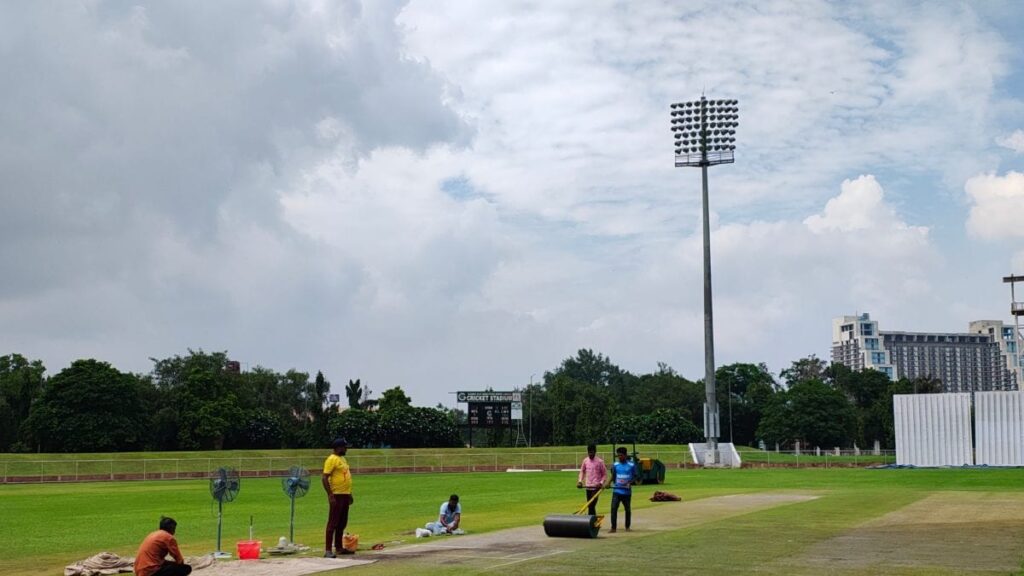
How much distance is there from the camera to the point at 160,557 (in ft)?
47.8

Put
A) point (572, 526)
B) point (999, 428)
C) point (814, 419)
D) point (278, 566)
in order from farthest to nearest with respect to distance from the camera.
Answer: point (814, 419) → point (999, 428) → point (572, 526) → point (278, 566)

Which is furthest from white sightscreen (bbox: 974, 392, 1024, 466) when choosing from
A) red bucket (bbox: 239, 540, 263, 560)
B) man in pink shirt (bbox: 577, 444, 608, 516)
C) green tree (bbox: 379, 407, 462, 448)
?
red bucket (bbox: 239, 540, 263, 560)

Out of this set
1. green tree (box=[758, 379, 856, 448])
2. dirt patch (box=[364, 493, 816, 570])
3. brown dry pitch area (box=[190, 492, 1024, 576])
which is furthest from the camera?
green tree (box=[758, 379, 856, 448])

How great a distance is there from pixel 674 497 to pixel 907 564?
18207mm

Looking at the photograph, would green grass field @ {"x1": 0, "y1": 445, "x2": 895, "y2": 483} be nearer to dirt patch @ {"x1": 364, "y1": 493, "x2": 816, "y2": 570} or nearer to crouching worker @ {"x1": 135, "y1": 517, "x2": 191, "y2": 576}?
dirt patch @ {"x1": 364, "y1": 493, "x2": 816, "y2": 570}

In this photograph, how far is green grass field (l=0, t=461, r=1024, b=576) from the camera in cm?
1766

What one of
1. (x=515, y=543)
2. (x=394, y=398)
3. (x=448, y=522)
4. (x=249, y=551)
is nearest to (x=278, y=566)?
(x=249, y=551)

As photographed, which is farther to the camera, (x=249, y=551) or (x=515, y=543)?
(x=515, y=543)

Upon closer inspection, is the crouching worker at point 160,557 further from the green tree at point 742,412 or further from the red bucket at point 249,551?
the green tree at point 742,412

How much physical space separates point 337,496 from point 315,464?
6927 centimetres

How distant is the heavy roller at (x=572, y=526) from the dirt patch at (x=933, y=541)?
4.49 metres

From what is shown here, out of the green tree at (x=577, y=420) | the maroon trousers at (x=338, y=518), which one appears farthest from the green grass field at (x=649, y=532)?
the green tree at (x=577, y=420)

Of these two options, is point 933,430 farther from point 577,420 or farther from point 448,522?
point 448,522

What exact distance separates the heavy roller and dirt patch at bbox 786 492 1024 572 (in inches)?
177
